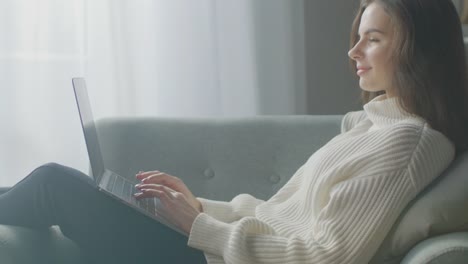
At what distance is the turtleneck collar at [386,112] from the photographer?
4.97ft

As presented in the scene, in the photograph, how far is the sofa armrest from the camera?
1151 mm

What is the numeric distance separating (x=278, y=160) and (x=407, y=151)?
620 millimetres

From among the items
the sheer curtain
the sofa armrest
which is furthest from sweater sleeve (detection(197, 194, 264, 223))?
the sheer curtain

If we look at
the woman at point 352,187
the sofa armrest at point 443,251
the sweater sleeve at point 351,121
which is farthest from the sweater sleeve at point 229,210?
the sofa armrest at point 443,251

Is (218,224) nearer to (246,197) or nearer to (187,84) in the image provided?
(246,197)

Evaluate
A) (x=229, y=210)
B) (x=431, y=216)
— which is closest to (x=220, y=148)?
(x=229, y=210)

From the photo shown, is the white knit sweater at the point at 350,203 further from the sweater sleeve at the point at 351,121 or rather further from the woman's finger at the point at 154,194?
the sweater sleeve at the point at 351,121

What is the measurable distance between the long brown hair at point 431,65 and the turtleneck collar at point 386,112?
23 millimetres

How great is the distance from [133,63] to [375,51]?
111cm

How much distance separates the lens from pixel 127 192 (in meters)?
1.56

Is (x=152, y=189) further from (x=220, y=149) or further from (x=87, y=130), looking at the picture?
(x=220, y=149)

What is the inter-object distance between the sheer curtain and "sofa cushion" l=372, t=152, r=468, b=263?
4.25ft

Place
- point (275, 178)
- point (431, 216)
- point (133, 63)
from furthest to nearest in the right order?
point (133, 63), point (275, 178), point (431, 216)

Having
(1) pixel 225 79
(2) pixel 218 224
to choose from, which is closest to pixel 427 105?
(2) pixel 218 224
